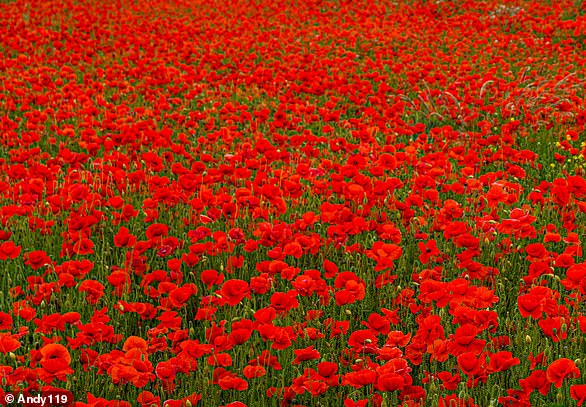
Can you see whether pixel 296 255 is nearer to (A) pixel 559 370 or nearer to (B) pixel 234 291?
(B) pixel 234 291

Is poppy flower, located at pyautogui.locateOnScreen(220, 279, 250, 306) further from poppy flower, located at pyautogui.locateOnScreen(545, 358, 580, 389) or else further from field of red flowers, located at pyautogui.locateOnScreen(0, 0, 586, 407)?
poppy flower, located at pyautogui.locateOnScreen(545, 358, 580, 389)

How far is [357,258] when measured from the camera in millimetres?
3396

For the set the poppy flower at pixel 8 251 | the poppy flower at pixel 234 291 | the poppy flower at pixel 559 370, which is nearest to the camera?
the poppy flower at pixel 559 370

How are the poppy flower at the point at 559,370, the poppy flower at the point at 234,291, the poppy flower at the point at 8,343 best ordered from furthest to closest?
1. the poppy flower at the point at 234,291
2. the poppy flower at the point at 8,343
3. the poppy flower at the point at 559,370

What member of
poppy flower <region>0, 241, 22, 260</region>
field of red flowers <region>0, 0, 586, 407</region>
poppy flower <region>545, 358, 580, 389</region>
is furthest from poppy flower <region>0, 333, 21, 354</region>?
poppy flower <region>545, 358, 580, 389</region>

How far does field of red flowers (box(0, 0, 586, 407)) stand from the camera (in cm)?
230

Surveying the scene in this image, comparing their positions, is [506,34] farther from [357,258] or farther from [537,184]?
[357,258]

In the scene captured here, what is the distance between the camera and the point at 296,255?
2969 millimetres

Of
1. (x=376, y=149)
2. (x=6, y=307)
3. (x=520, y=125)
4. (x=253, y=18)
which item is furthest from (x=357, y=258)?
(x=253, y=18)

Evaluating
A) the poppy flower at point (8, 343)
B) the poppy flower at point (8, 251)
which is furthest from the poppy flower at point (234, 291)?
the poppy flower at point (8, 251)

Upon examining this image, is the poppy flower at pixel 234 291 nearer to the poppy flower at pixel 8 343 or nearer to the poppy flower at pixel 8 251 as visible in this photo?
the poppy flower at pixel 8 343

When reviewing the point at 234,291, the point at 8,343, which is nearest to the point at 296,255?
the point at 234,291

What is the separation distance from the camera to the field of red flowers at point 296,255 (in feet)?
7.55

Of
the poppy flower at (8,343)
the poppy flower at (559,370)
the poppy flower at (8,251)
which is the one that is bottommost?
the poppy flower at (8,343)
